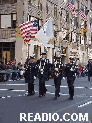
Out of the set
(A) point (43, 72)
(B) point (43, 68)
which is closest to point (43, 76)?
(A) point (43, 72)

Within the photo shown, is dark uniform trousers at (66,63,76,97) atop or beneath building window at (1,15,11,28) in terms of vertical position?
beneath

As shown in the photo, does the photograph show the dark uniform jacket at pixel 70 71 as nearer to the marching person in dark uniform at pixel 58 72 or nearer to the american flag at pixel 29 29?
the marching person in dark uniform at pixel 58 72

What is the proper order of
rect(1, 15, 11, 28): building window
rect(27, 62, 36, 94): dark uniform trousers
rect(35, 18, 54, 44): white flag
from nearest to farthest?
1. rect(27, 62, 36, 94): dark uniform trousers
2. rect(35, 18, 54, 44): white flag
3. rect(1, 15, 11, 28): building window

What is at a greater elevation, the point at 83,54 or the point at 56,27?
the point at 56,27

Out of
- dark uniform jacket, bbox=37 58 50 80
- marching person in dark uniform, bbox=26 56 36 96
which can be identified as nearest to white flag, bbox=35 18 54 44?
marching person in dark uniform, bbox=26 56 36 96

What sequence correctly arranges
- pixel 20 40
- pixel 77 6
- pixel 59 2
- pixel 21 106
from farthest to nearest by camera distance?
1. pixel 77 6
2. pixel 59 2
3. pixel 20 40
4. pixel 21 106

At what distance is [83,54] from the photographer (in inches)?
2405

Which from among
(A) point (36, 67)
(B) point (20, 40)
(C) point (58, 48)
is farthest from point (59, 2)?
(A) point (36, 67)

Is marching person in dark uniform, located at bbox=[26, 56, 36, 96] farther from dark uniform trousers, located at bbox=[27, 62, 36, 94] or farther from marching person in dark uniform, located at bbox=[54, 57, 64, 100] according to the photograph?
marching person in dark uniform, located at bbox=[54, 57, 64, 100]

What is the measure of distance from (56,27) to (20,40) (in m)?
11.6

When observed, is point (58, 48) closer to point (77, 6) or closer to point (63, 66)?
point (77, 6)

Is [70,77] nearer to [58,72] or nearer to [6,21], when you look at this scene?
[58,72]

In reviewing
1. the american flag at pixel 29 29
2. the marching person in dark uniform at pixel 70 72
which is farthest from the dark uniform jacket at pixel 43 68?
the american flag at pixel 29 29

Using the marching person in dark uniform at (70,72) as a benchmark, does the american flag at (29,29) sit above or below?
above
